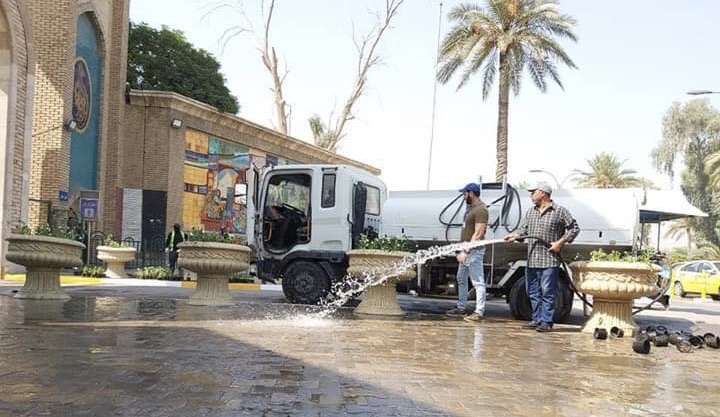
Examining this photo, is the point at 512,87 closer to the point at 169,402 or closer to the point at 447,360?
the point at 447,360

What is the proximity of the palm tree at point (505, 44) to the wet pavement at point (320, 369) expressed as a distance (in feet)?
59.0

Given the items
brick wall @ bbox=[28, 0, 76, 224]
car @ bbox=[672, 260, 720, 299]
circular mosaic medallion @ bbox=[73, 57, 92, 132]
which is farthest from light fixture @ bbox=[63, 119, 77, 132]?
car @ bbox=[672, 260, 720, 299]

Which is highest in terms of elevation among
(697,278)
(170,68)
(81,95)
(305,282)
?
(170,68)

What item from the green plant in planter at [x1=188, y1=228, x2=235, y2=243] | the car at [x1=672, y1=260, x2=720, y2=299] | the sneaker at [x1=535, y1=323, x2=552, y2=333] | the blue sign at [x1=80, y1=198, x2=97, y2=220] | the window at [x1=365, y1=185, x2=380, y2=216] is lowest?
the car at [x1=672, y1=260, x2=720, y2=299]

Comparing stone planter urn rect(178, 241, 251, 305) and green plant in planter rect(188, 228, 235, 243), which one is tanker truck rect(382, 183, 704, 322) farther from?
green plant in planter rect(188, 228, 235, 243)

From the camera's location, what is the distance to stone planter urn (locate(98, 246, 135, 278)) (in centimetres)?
1748

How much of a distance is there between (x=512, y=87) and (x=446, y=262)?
15650 millimetres

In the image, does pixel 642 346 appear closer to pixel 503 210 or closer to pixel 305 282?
pixel 503 210

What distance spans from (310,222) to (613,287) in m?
5.47

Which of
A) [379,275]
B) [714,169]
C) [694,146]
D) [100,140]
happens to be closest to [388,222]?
[379,275]

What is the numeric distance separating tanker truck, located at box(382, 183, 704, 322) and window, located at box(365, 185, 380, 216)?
1.16 ft

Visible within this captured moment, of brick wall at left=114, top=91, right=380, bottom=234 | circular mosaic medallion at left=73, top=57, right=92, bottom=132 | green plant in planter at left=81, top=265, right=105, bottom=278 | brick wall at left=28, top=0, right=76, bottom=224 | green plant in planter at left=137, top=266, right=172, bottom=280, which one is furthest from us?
brick wall at left=114, top=91, right=380, bottom=234

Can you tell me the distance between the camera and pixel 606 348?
7.33 metres

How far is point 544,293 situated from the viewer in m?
8.93
